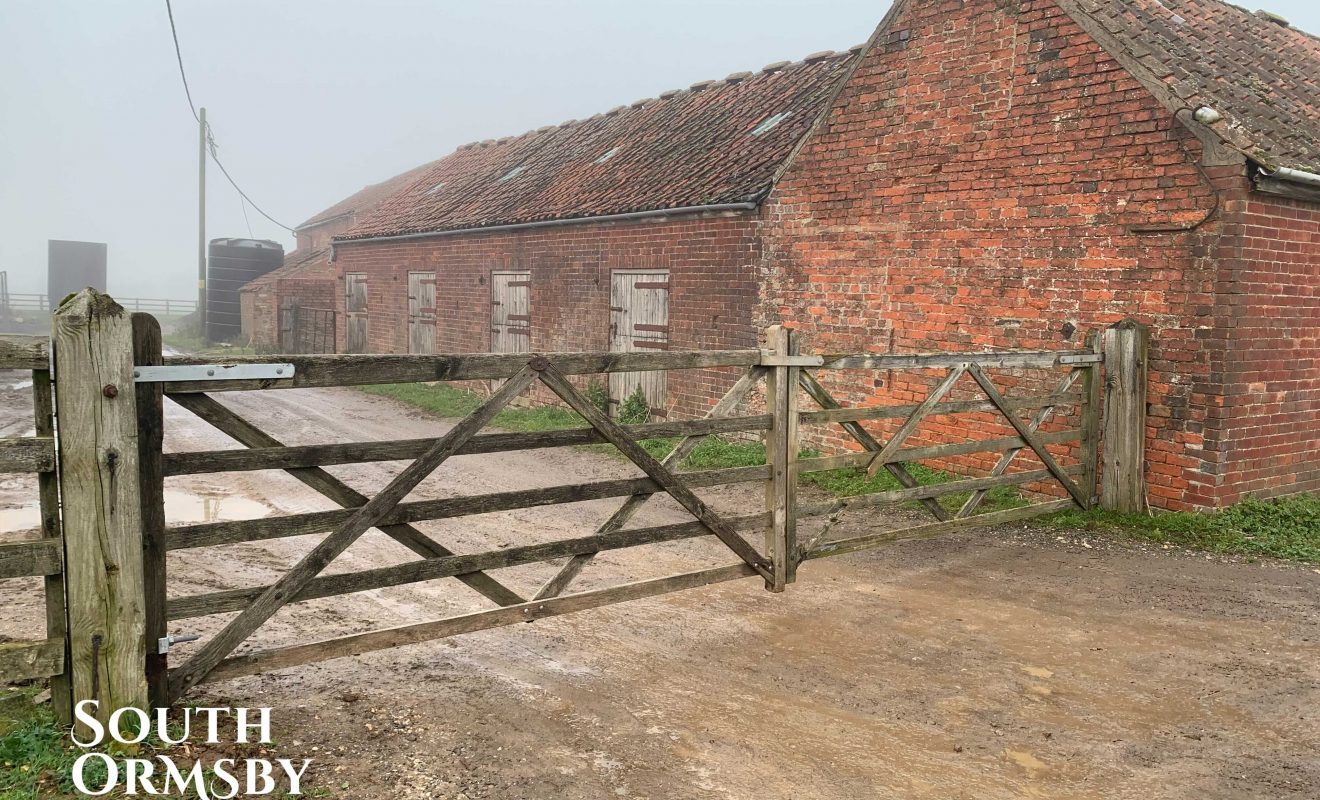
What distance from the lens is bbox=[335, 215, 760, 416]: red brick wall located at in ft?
39.9

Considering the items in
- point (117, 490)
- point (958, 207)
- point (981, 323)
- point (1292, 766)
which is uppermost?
point (958, 207)

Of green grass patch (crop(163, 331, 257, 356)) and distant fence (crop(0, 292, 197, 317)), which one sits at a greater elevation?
distant fence (crop(0, 292, 197, 317))

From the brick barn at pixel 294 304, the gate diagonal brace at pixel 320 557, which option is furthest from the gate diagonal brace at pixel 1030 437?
the brick barn at pixel 294 304

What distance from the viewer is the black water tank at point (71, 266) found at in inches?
1781

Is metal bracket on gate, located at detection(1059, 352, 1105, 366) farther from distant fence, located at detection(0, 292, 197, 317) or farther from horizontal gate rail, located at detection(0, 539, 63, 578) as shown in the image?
distant fence, located at detection(0, 292, 197, 317)

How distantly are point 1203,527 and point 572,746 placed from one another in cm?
567

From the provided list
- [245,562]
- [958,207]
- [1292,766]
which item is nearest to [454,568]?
[245,562]

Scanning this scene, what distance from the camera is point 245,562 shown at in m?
6.61

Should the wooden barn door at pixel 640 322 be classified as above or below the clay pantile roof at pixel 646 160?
below

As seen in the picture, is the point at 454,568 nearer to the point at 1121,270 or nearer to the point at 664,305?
the point at 1121,270

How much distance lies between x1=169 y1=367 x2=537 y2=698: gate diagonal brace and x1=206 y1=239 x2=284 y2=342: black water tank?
1324 inches

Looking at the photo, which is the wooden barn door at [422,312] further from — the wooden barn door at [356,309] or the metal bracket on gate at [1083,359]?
the metal bracket on gate at [1083,359]

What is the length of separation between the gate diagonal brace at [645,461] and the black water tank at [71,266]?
154 ft

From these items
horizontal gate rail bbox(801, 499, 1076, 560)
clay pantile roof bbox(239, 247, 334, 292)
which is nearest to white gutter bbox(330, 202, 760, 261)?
horizontal gate rail bbox(801, 499, 1076, 560)
